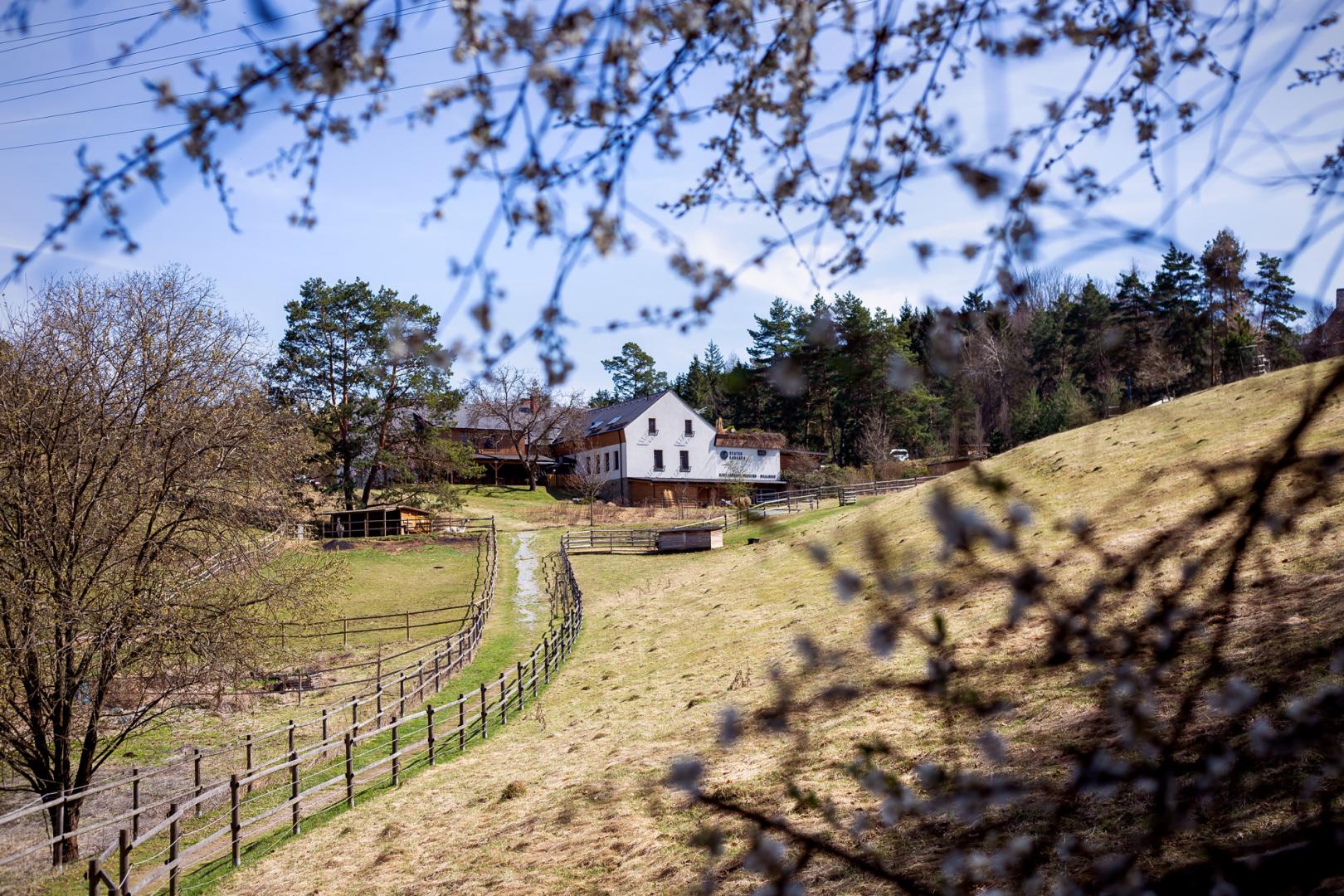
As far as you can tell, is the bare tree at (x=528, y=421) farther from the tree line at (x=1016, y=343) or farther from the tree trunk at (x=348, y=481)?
the tree line at (x=1016, y=343)

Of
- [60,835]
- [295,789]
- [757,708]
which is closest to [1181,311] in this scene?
[757,708]

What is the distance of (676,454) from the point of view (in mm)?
60688

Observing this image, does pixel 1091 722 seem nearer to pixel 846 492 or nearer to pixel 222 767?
pixel 222 767

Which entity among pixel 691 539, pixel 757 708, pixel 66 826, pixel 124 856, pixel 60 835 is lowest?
pixel 66 826

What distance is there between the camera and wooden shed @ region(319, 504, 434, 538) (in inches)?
1838

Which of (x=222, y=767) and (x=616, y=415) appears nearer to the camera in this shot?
(x=222, y=767)

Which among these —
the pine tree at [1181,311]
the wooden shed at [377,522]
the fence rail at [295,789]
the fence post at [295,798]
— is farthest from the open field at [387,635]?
the pine tree at [1181,311]

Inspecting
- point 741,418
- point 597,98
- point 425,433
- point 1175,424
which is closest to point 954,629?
point 741,418

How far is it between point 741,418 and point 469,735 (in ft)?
41.3

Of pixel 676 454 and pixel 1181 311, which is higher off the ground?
pixel 676 454

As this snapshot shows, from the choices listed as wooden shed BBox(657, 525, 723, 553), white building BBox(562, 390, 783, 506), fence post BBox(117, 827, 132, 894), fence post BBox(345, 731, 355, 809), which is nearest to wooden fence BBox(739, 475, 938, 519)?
wooden shed BBox(657, 525, 723, 553)

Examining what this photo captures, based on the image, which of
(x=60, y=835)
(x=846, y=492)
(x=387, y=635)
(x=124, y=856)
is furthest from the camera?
(x=846, y=492)

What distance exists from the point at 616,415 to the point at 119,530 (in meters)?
48.4

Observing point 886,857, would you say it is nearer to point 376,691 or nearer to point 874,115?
point 874,115
